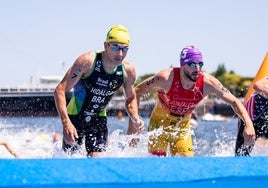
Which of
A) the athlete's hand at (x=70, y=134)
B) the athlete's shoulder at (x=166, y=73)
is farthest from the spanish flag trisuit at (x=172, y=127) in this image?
the athlete's hand at (x=70, y=134)

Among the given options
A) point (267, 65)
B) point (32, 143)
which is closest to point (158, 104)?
point (267, 65)

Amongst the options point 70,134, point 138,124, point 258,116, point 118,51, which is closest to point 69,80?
point 118,51

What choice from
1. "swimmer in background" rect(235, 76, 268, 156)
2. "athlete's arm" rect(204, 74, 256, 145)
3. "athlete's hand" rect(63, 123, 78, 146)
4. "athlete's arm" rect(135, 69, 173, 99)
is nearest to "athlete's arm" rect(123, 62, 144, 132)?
"athlete's arm" rect(135, 69, 173, 99)

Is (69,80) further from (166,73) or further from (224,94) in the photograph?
(224,94)

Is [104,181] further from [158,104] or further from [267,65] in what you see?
[267,65]

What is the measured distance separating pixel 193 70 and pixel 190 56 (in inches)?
7.7

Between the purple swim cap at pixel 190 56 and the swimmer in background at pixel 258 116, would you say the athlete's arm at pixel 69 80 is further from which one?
the swimmer in background at pixel 258 116

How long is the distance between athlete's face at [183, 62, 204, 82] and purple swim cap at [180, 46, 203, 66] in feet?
0.18

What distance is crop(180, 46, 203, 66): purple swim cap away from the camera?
7301mm

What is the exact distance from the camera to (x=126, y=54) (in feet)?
23.1

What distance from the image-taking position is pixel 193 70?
23.9 ft

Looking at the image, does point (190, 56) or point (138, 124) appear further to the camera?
point (190, 56)

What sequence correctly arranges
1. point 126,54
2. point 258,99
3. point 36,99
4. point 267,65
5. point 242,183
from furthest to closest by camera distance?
point 36,99 → point 267,65 → point 258,99 → point 126,54 → point 242,183

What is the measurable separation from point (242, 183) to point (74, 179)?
1.21 m
